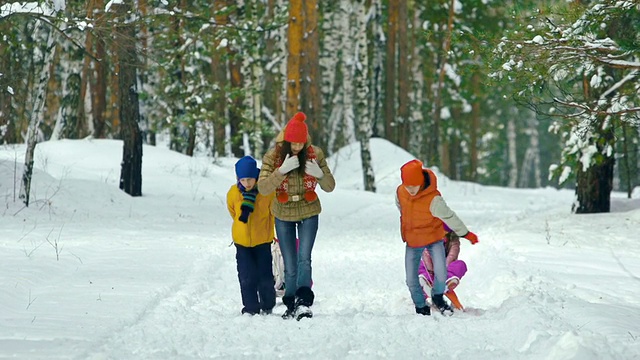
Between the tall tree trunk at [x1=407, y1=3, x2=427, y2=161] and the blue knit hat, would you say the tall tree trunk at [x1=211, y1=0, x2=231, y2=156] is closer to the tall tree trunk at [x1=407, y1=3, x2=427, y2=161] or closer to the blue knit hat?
the tall tree trunk at [x1=407, y1=3, x2=427, y2=161]

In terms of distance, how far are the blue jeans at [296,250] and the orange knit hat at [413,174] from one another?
0.90 meters

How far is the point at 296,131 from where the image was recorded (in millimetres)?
A: 7125

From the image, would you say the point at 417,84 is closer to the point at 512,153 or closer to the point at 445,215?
the point at 512,153

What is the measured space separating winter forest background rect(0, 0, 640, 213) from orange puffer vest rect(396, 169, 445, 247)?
189 centimetres

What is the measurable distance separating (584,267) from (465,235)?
3.23 metres

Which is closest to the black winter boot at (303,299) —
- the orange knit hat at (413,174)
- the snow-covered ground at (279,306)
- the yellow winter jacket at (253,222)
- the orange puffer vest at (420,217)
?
the snow-covered ground at (279,306)

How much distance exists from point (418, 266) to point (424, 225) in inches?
16.4

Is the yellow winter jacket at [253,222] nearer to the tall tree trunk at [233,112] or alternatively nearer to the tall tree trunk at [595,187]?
the tall tree trunk at [595,187]

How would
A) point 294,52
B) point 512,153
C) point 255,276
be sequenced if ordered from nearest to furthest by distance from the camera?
point 255,276 → point 294,52 → point 512,153

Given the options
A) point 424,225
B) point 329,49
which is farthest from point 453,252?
point 329,49

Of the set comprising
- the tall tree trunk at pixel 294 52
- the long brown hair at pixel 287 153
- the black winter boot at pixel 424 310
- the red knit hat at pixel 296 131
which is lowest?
the black winter boot at pixel 424 310

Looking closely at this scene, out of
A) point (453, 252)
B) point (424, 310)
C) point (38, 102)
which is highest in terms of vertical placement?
point (38, 102)

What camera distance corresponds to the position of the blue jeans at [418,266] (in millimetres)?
7664

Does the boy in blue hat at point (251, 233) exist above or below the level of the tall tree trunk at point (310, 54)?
below
